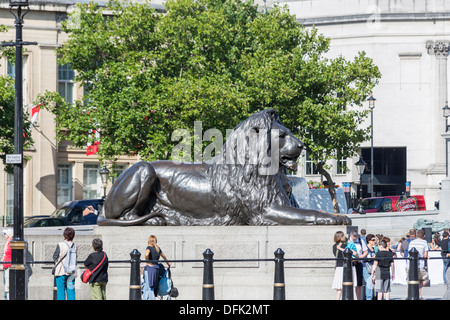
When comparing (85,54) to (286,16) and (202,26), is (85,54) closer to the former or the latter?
(202,26)

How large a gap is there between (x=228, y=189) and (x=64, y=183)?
35.5 metres

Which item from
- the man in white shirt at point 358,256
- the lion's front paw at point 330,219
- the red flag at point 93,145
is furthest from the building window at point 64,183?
the lion's front paw at point 330,219

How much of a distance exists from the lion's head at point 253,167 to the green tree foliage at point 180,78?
75.6ft

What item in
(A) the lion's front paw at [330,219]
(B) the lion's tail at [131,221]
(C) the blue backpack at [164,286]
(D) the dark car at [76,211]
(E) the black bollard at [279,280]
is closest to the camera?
(E) the black bollard at [279,280]

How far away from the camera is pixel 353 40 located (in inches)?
2842

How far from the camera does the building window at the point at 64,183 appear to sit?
5194 cm

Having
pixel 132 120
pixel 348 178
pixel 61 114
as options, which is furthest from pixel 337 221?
pixel 348 178

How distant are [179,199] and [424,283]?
241 inches

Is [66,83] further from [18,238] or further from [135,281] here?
[135,281]

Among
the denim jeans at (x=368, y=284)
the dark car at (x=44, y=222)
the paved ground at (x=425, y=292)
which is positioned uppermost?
the dark car at (x=44, y=222)

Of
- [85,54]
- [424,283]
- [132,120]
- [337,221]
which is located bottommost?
[424,283]

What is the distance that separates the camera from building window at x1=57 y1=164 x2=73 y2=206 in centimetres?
5194

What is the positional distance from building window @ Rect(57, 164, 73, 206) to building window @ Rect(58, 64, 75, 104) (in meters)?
3.76

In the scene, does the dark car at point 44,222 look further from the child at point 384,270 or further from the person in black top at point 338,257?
the person in black top at point 338,257
